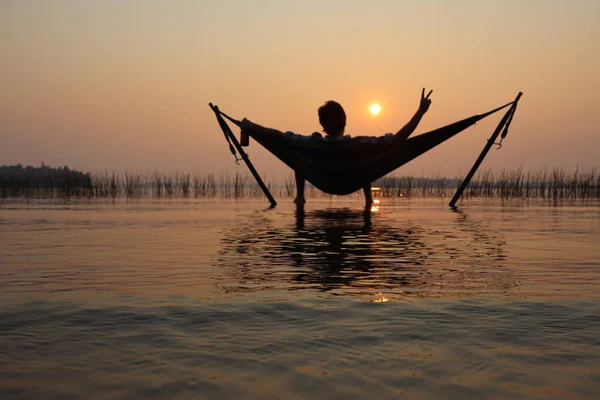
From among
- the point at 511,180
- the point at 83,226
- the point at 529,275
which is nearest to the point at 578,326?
the point at 529,275

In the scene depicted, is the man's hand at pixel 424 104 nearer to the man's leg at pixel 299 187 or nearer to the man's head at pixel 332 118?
the man's head at pixel 332 118

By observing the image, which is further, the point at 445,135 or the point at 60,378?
the point at 445,135

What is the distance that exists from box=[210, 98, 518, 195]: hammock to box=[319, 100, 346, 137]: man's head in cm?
33

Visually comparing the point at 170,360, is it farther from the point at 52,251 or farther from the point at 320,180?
the point at 320,180

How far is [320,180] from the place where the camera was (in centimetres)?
956

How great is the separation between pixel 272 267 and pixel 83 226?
376 centimetres

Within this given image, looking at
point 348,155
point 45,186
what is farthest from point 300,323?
point 45,186

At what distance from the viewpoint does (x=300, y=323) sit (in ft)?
7.24

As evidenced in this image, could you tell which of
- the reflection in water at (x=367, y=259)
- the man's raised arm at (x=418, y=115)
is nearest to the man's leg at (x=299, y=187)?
the man's raised arm at (x=418, y=115)

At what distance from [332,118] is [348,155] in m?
0.59

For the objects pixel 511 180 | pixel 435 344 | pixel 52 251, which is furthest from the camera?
pixel 511 180

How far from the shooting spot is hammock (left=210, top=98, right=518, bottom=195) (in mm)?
9203

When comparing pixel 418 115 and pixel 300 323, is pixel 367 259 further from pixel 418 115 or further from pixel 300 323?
pixel 418 115

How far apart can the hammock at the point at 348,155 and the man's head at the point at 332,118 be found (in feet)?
1.07
